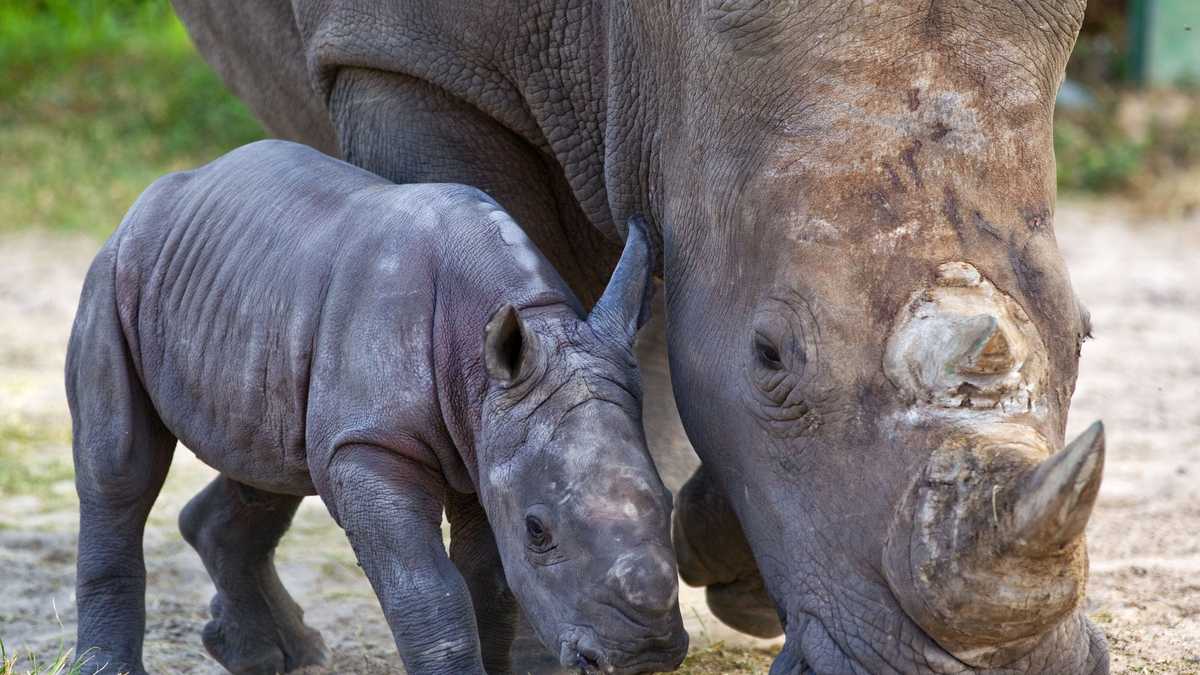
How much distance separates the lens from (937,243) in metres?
3.50

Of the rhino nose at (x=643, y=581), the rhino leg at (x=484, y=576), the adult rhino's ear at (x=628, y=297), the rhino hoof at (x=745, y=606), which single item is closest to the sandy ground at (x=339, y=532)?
the rhino hoof at (x=745, y=606)

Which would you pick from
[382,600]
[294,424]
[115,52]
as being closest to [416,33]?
[294,424]

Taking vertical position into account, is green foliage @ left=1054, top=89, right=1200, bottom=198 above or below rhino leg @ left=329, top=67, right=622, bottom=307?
below

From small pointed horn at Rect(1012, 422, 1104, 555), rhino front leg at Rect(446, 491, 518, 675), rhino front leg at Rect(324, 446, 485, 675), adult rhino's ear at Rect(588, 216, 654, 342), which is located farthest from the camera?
rhino front leg at Rect(446, 491, 518, 675)

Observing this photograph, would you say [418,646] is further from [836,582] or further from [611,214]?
[611,214]

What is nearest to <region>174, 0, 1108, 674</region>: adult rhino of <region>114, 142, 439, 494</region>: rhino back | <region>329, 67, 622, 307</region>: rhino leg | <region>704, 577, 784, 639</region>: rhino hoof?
<region>329, 67, 622, 307</region>: rhino leg

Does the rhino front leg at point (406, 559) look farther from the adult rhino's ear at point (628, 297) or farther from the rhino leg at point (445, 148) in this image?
the rhino leg at point (445, 148)

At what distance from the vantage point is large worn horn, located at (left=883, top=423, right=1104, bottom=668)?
10.2 feet

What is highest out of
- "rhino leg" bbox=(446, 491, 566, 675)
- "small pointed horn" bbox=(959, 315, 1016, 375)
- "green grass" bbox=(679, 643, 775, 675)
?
"small pointed horn" bbox=(959, 315, 1016, 375)

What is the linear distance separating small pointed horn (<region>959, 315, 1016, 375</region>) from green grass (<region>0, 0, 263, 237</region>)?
27.8ft

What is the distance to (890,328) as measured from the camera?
346cm

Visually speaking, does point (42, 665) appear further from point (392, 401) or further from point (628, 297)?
point (628, 297)

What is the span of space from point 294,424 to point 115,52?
36.2 feet

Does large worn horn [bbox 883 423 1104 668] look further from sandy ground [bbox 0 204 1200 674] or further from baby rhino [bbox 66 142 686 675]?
sandy ground [bbox 0 204 1200 674]
